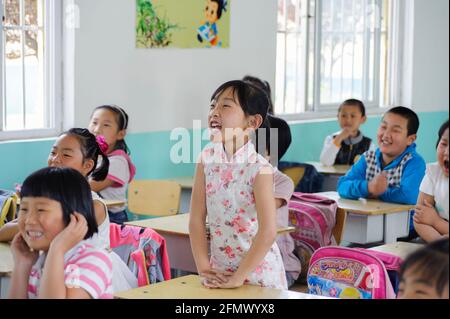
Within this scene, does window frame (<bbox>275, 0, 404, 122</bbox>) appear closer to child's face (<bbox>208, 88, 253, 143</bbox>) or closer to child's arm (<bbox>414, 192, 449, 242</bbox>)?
child's arm (<bbox>414, 192, 449, 242</bbox>)

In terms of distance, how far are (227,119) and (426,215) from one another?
88 centimetres

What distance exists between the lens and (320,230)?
4.72m

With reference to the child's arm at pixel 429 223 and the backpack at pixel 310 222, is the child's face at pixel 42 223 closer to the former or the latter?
the child's arm at pixel 429 223

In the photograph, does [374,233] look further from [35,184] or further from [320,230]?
[35,184]

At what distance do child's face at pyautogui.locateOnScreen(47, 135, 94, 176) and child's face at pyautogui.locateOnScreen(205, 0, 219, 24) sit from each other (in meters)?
3.13

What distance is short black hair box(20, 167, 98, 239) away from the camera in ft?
8.00

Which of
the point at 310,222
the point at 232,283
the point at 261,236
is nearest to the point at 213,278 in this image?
the point at 232,283

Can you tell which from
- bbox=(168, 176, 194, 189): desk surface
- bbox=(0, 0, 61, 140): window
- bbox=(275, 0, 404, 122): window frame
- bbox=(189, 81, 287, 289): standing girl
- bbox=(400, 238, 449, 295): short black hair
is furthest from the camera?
bbox=(275, 0, 404, 122): window frame

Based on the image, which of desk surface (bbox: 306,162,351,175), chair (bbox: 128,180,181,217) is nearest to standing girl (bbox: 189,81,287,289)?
chair (bbox: 128,180,181,217)

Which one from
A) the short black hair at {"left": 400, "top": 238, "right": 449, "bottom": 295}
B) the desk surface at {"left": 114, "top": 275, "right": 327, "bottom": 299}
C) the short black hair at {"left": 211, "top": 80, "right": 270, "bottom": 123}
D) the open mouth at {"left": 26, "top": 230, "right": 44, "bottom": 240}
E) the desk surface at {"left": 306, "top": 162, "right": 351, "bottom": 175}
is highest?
the short black hair at {"left": 211, "top": 80, "right": 270, "bottom": 123}

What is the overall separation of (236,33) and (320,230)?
2612mm

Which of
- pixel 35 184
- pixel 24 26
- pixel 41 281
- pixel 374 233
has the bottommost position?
pixel 374 233
